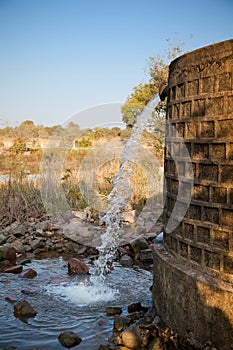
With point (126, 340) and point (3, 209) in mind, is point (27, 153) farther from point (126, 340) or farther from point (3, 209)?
point (126, 340)

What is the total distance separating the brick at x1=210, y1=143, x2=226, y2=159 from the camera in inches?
119

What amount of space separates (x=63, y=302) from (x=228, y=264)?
227 cm

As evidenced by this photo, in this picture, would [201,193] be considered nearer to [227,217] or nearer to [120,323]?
[227,217]

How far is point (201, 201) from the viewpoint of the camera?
3.23 m

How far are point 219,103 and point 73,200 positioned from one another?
6.44 metres

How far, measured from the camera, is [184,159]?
3455 mm

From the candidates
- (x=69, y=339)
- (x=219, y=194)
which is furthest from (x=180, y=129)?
(x=69, y=339)

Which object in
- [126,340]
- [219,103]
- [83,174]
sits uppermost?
[219,103]

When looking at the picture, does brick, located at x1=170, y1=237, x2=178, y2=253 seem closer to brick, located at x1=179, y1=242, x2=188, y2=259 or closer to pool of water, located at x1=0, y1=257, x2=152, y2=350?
brick, located at x1=179, y1=242, x2=188, y2=259

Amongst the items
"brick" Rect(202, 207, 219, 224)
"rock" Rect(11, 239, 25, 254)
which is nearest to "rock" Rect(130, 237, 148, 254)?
"rock" Rect(11, 239, 25, 254)

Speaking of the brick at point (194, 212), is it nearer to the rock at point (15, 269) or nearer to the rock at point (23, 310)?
the rock at point (23, 310)

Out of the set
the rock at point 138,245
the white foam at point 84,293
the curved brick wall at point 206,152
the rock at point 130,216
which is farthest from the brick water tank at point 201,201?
the rock at point 130,216

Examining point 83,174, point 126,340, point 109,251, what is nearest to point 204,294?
point 126,340

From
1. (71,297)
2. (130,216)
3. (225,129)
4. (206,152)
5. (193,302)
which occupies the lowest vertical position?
(71,297)
